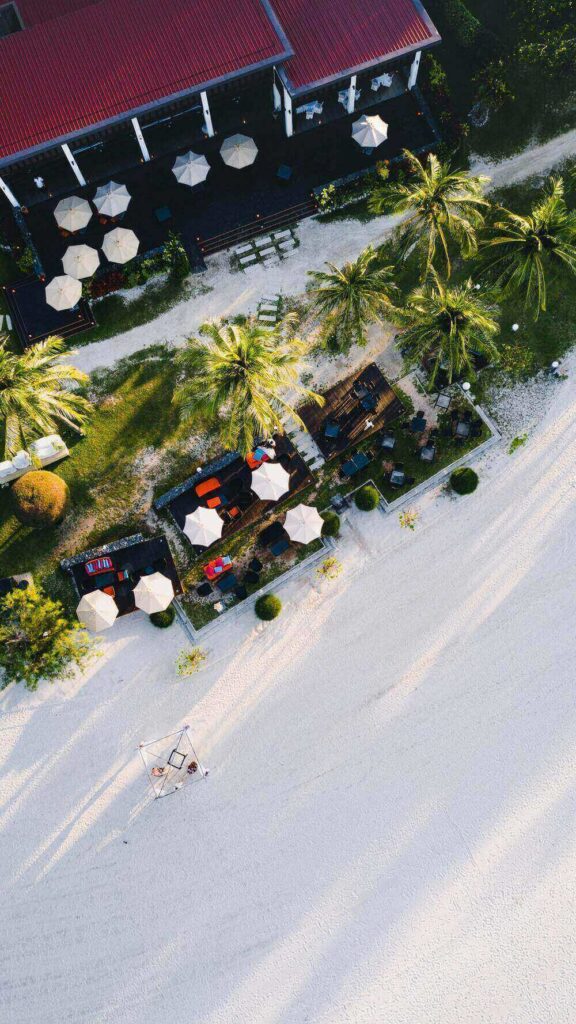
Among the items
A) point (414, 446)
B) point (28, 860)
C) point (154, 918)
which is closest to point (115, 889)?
point (154, 918)

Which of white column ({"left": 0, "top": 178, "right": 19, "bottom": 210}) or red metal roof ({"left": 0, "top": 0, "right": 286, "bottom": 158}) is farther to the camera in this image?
white column ({"left": 0, "top": 178, "right": 19, "bottom": 210})

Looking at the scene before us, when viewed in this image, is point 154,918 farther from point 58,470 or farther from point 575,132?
point 575,132

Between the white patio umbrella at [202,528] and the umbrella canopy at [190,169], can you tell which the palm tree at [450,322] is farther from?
the umbrella canopy at [190,169]

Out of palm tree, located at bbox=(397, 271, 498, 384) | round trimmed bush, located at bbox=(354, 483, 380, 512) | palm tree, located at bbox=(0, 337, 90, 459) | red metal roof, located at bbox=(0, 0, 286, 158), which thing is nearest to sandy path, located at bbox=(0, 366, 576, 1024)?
round trimmed bush, located at bbox=(354, 483, 380, 512)

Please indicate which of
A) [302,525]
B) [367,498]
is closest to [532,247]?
[367,498]

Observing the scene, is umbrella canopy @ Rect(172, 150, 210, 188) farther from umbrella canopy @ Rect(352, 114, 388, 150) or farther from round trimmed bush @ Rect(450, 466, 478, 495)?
round trimmed bush @ Rect(450, 466, 478, 495)

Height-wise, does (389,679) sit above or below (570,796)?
above

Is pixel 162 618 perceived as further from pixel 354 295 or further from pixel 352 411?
pixel 354 295
